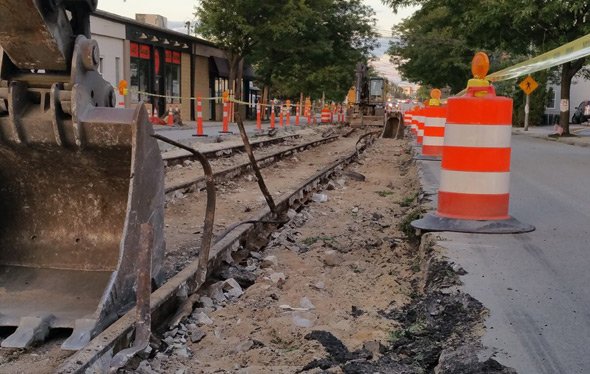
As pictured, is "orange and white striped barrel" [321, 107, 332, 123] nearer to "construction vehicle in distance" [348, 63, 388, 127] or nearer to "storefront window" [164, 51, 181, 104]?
"construction vehicle in distance" [348, 63, 388, 127]

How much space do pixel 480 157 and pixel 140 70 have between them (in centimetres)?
2887

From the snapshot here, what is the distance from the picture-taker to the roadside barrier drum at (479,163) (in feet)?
18.4

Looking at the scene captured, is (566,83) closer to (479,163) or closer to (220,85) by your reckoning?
(220,85)

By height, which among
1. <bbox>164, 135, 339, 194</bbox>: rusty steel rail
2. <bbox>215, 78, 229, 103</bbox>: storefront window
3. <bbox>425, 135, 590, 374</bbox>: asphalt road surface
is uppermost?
<bbox>215, 78, 229, 103</bbox>: storefront window

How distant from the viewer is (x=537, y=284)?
4000 mm

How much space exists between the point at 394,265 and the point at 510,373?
8.53 ft

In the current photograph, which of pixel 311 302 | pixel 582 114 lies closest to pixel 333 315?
pixel 311 302

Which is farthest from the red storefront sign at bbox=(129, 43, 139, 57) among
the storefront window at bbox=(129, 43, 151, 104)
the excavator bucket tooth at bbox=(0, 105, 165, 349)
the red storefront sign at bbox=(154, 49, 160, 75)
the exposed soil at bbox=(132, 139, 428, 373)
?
the excavator bucket tooth at bbox=(0, 105, 165, 349)

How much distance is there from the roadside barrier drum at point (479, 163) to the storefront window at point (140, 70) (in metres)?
26.4

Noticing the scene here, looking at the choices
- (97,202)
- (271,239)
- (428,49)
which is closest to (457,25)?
(428,49)

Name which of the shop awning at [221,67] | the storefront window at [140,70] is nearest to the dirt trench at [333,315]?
the storefront window at [140,70]

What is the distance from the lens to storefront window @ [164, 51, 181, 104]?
35659 mm

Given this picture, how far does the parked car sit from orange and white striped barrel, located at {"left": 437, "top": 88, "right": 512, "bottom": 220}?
41177 mm

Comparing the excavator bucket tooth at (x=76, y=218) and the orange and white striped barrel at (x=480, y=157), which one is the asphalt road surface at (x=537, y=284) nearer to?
the orange and white striped barrel at (x=480, y=157)
